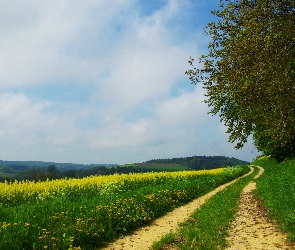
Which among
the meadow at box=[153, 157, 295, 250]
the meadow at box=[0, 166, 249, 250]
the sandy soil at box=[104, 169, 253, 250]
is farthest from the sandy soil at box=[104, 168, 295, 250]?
the meadow at box=[0, 166, 249, 250]

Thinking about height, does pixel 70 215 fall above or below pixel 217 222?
above

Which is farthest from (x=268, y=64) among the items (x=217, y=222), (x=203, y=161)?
(x=203, y=161)

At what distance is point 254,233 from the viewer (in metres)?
11.2

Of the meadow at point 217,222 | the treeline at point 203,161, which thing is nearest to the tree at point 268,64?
the meadow at point 217,222

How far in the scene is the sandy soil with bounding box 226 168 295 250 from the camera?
381 inches

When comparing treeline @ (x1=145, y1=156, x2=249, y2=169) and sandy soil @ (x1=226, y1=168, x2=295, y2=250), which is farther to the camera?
treeline @ (x1=145, y1=156, x2=249, y2=169)

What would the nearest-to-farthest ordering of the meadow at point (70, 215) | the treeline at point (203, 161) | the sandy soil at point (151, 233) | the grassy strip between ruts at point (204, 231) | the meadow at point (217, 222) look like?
the meadow at point (70, 215) → the grassy strip between ruts at point (204, 231) → the meadow at point (217, 222) → the sandy soil at point (151, 233) → the treeline at point (203, 161)

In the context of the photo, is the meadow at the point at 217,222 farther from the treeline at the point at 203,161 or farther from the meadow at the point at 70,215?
the treeline at the point at 203,161

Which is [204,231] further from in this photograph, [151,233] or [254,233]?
[151,233]

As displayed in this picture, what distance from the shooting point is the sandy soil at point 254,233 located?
9.68 metres

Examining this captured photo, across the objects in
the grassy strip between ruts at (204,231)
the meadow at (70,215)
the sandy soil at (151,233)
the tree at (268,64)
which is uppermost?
the tree at (268,64)

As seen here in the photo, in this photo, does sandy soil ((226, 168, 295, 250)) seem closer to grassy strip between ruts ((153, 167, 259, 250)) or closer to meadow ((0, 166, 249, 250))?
grassy strip between ruts ((153, 167, 259, 250))

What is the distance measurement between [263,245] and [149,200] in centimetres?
679

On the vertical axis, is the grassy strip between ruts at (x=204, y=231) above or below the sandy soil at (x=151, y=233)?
above
